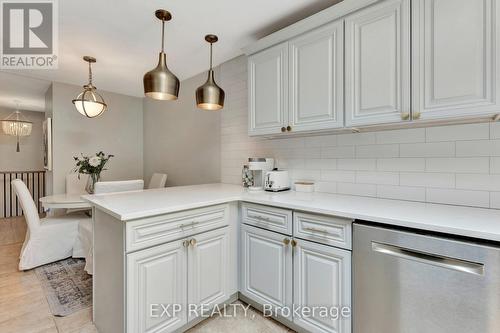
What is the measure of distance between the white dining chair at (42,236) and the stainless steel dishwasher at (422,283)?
299 cm

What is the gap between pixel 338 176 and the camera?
1983mm

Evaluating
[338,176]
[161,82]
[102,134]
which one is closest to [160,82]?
[161,82]

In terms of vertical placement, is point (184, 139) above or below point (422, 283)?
above

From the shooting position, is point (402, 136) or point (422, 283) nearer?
point (422, 283)

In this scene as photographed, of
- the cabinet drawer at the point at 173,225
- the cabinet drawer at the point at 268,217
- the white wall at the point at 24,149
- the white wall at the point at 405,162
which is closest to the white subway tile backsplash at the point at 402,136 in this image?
the white wall at the point at 405,162

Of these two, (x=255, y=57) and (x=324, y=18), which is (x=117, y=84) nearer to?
(x=255, y=57)

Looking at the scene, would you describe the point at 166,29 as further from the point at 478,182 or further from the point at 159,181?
the point at 478,182

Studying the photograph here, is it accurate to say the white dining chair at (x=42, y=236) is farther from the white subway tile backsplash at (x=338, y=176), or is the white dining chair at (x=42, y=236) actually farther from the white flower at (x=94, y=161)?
the white subway tile backsplash at (x=338, y=176)

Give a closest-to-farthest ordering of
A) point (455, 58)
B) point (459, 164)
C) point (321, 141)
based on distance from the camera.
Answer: point (455, 58) → point (459, 164) → point (321, 141)

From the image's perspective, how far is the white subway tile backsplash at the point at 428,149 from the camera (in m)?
1.48

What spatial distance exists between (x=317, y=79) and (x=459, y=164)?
104cm

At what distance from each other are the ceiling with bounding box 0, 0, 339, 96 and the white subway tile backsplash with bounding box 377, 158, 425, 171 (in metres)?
1.25

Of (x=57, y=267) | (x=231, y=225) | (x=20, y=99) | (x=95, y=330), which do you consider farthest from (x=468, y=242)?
(x=20, y=99)

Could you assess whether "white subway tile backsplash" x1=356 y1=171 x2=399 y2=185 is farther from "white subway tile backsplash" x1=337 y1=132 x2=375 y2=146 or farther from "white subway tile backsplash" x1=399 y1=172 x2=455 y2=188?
"white subway tile backsplash" x1=337 y1=132 x2=375 y2=146
